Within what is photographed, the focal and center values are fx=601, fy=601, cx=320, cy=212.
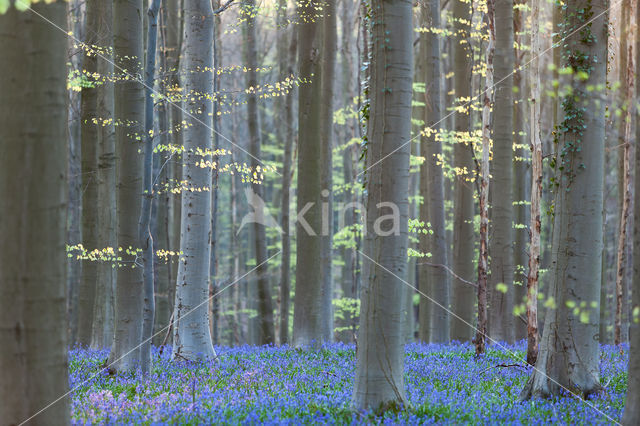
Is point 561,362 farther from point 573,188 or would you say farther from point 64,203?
point 64,203

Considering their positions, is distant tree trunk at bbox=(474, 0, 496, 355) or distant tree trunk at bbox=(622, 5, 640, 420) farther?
distant tree trunk at bbox=(474, 0, 496, 355)

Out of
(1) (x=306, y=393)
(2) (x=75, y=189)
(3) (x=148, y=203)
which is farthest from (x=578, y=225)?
(2) (x=75, y=189)

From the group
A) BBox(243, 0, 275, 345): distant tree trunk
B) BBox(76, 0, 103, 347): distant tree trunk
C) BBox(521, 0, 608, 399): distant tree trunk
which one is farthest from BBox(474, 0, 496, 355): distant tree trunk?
BBox(76, 0, 103, 347): distant tree trunk

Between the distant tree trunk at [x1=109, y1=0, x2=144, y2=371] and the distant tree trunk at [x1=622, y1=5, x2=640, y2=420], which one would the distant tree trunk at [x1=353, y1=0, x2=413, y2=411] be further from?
the distant tree trunk at [x1=109, y1=0, x2=144, y2=371]

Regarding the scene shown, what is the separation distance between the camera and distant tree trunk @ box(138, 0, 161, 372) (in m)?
9.10

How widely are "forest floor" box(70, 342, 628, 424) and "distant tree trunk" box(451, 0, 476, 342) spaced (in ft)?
16.1

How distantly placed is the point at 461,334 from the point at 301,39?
9.36 meters

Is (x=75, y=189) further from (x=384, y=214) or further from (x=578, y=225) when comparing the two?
(x=578, y=225)

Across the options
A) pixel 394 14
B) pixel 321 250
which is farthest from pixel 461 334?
pixel 394 14

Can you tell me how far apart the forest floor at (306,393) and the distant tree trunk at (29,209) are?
1768mm

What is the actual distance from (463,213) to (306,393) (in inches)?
419

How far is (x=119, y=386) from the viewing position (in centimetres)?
858

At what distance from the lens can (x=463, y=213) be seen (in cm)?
1744

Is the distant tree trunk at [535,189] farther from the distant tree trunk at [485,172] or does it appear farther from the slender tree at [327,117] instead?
the slender tree at [327,117]
